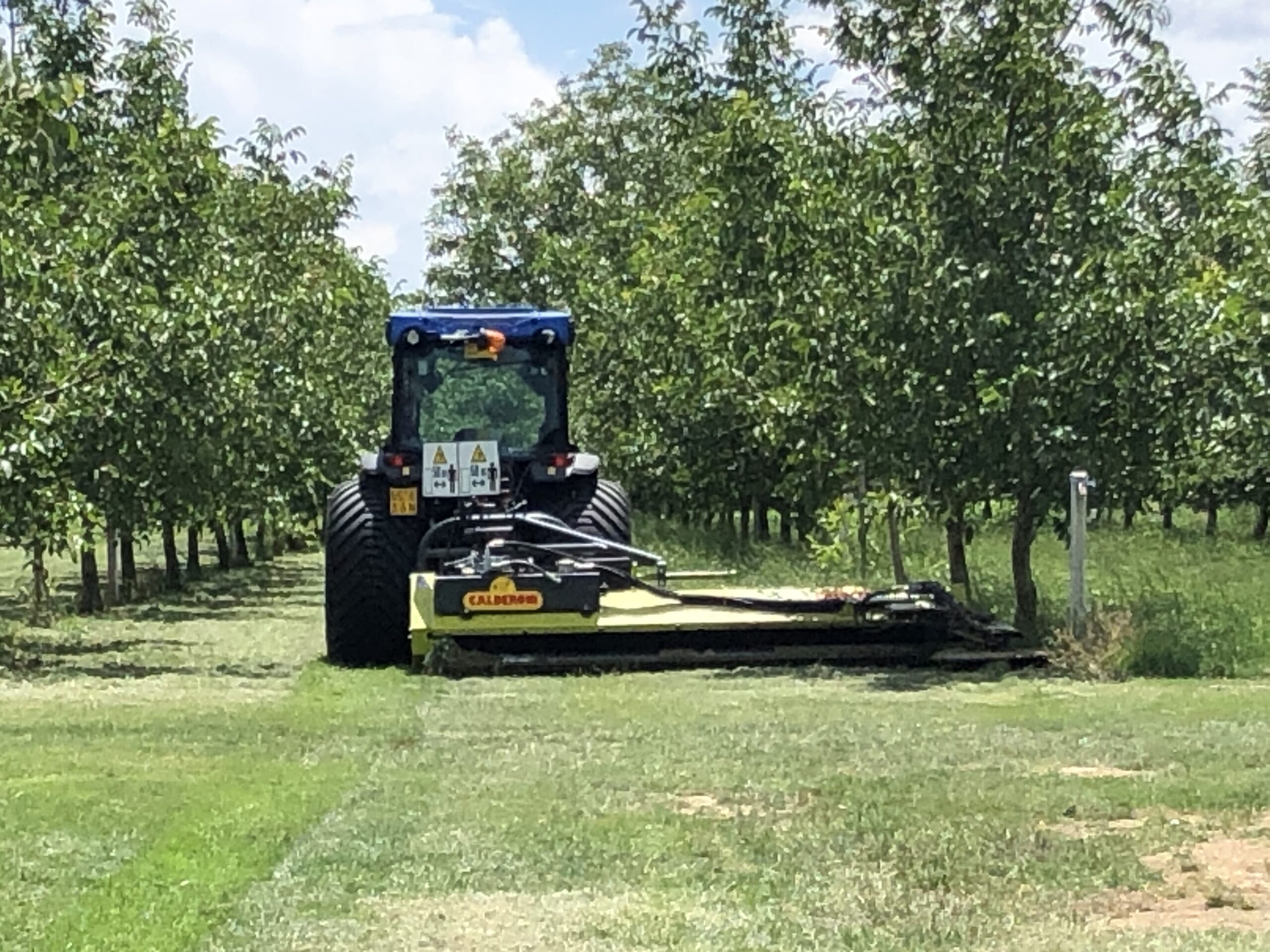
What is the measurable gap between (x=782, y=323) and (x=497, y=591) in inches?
147

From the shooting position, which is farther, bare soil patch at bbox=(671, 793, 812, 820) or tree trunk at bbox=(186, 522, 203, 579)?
tree trunk at bbox=(186, 522, 203, 579)

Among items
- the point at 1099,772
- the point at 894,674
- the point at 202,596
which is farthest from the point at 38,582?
the point at 1099,772

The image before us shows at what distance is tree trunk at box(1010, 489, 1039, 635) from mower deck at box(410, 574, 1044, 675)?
1.74 metres

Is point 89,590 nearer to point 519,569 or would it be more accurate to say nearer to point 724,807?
point 519,569

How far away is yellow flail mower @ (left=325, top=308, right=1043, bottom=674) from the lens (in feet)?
48.6

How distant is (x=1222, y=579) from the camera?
2533cm

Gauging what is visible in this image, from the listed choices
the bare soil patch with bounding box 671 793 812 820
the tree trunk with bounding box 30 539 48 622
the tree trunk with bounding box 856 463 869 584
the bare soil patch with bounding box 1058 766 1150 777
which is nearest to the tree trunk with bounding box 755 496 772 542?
the tree trunk with bounding box 856 463 869 584

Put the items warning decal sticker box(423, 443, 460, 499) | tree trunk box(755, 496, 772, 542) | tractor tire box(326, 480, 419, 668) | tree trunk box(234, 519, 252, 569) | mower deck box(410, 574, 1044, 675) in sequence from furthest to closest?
tree trunk box(234, 519, 252, 569)
tree trunk box(755, 496, 772, 542)
warning decal sticker box(423, 443, 460, 499)
tractor tire box(326, 480, 419, 668)
mower deck box(410, 574, 1044, 675)

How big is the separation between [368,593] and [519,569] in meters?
1.68

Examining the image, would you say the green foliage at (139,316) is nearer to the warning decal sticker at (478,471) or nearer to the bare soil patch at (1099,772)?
the warning decal sticker at (478,471)

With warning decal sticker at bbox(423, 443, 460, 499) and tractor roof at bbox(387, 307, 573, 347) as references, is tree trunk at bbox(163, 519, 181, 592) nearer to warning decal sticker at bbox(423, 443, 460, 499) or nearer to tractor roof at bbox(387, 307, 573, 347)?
tractor roof at bbox(387, 307, 573, 347)

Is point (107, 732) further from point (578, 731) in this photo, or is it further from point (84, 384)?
point (84, 384)

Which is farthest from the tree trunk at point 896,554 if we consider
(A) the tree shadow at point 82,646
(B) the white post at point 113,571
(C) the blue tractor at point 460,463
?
(B) the white post at point 113,571

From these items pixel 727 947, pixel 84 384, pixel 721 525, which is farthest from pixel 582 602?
pixel 721 525
